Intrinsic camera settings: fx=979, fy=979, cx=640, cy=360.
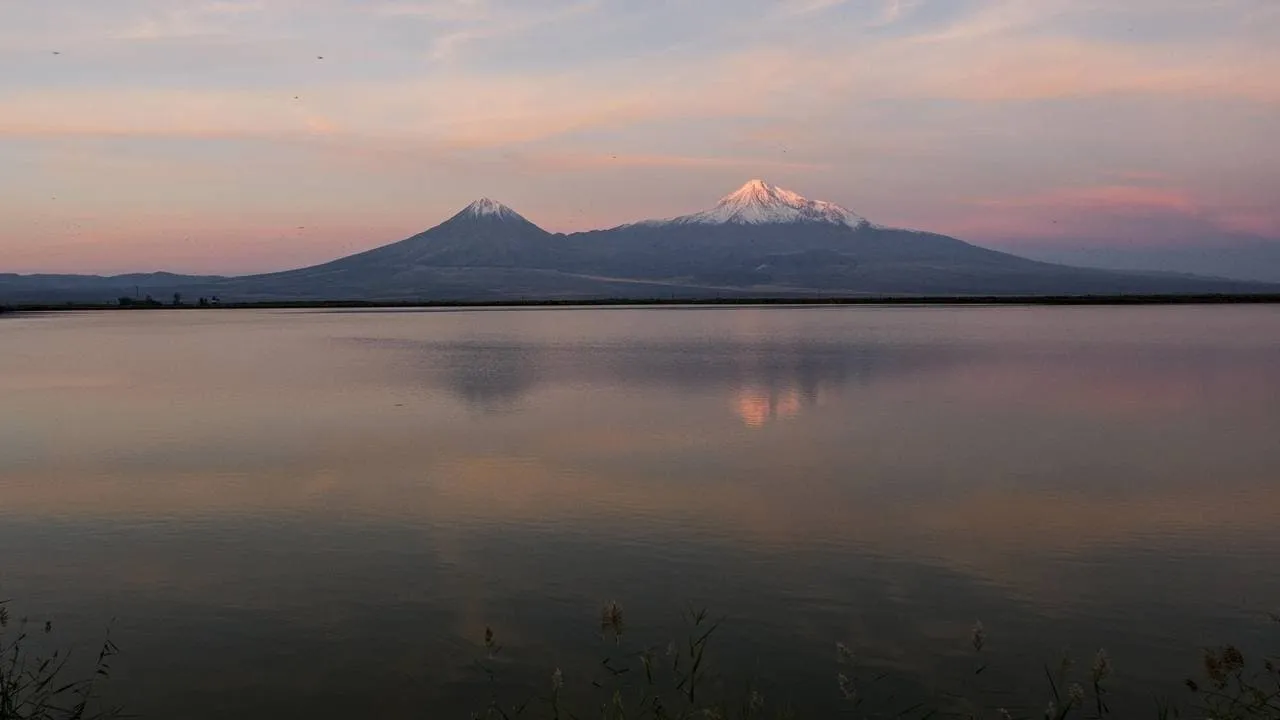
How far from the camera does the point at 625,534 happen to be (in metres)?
12.0

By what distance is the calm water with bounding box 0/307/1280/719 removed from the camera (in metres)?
8.16

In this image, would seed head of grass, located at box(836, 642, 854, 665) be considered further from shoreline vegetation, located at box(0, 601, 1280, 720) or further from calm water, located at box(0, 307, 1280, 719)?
calm water, located at box(0, 307, 1280, 719)

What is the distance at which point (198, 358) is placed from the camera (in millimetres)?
44094

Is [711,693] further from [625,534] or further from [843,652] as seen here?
[625,534]

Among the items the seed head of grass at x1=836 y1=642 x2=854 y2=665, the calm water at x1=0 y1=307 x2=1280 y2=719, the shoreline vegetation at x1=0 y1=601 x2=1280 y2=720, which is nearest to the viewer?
the seed head of grass at x1=836 y1=642 x2=854 y2=665

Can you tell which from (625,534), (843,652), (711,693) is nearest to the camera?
(843,652)

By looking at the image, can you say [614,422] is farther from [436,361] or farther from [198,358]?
[198,358]

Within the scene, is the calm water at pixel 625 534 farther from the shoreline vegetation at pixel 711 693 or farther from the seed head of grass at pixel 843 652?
the seed head of grass at pixel 843 652

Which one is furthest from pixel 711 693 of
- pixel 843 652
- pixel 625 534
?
pixel 625 534

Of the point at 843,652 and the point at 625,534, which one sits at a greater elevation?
the point at 843,652

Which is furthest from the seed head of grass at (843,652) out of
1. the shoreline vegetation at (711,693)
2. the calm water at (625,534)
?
the calm water at (625,534)

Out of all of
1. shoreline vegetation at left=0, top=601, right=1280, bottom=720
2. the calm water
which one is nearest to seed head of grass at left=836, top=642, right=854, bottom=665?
shoreline vegetation at left=0, top=601, right=1280, bottom=720

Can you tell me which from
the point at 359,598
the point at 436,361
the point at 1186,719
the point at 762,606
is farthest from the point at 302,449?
the point at 436,361

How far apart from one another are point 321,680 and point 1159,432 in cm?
1810
